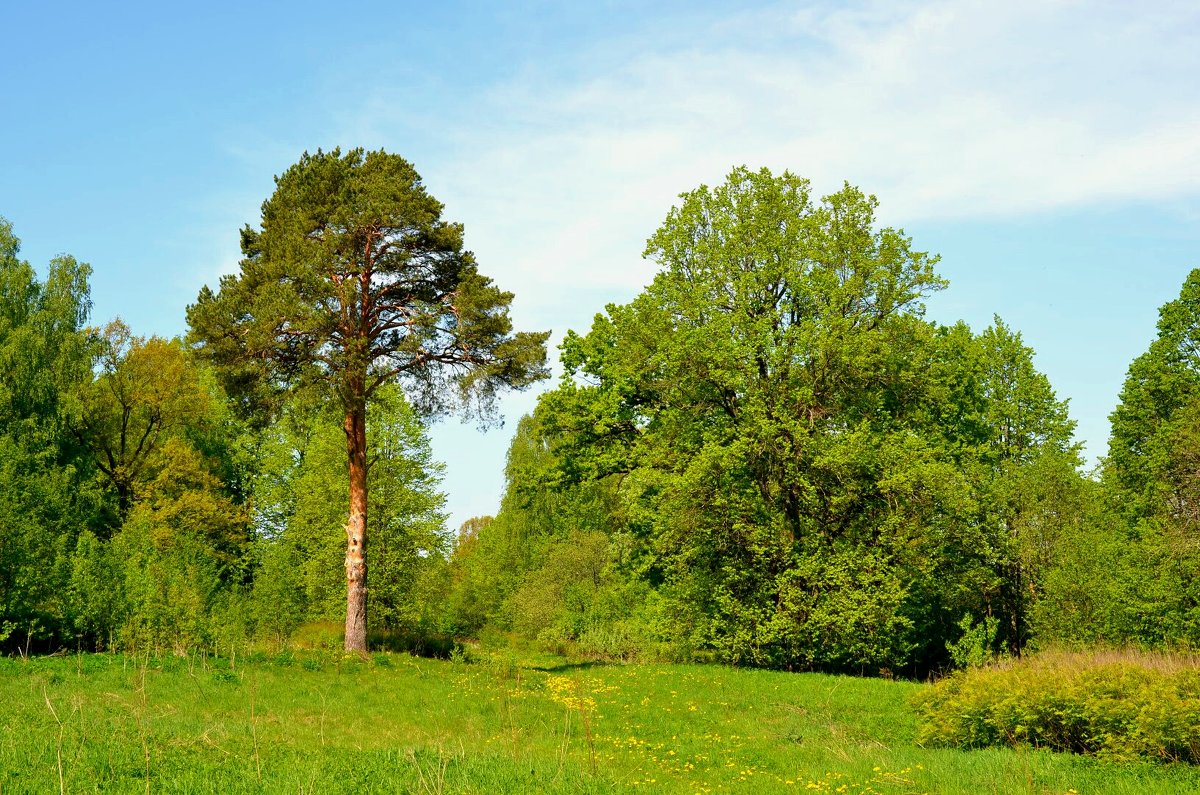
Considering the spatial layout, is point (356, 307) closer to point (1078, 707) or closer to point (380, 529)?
point (380, 529)

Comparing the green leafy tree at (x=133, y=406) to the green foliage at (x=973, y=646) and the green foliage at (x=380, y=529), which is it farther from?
the green foliage at (x=973, y=646)

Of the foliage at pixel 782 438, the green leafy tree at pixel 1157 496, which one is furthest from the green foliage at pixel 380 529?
the green leafy tree at pixel 1157 496

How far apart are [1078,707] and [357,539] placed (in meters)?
18.2

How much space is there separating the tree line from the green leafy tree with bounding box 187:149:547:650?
0.09 metres

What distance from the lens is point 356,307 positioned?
2406 centimetres

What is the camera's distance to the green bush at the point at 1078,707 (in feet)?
42.3

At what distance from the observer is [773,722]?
17.8 m

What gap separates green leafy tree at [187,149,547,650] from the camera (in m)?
23.1

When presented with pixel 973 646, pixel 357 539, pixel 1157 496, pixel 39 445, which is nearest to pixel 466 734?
pixel 357 539

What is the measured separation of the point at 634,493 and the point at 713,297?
734 cm

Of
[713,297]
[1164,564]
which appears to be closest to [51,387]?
[713,297]

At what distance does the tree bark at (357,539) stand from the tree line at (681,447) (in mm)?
93

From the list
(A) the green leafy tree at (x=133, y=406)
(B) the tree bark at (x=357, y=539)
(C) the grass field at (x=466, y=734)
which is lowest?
(C) the grass field at (x=466, y=734)

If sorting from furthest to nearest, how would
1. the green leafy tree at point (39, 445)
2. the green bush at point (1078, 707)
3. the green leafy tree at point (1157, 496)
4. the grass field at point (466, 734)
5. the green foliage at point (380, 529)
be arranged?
the green foliage at point (380, 529)
the green leafy tree at point (1157, 496)
the green leafy tree at point (39, 445)
the green bush at point (1078, 707)
the grass field at point (466, 734)
